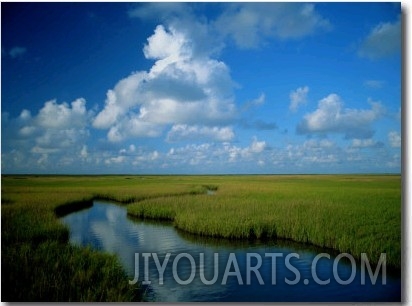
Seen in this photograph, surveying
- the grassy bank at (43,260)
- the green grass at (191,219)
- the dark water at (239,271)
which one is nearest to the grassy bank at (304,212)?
the green grass at (191,219)

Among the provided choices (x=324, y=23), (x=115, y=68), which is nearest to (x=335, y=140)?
(x=324, y=23)

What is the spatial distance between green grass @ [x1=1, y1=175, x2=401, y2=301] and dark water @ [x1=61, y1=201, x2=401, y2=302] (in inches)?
12.0

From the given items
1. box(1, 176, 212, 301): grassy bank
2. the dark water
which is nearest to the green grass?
box(1, 176, 212, 301): grassy bank

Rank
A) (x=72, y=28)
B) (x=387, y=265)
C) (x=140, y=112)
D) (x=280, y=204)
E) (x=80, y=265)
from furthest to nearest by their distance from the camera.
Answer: (x=280, y=204) → (x=140, y=112) → (x=72, y=28) → (x=387, y=265) → (x=80, y=265)

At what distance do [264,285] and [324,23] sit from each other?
3944 millimetres

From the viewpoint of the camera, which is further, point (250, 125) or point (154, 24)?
point (250, 125)

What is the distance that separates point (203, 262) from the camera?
19.8ft

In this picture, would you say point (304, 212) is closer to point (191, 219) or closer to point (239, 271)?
point (191, 219)

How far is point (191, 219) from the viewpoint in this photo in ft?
25.4

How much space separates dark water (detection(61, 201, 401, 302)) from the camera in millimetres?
5348

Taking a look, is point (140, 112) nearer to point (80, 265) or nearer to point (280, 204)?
point (80, 265)

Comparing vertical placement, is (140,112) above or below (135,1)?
below

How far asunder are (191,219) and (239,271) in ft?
6.98

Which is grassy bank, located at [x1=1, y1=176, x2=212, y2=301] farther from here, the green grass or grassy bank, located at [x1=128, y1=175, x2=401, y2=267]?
grassy bank, located at [x1=128, y1=175, x2=401, y2=267]
